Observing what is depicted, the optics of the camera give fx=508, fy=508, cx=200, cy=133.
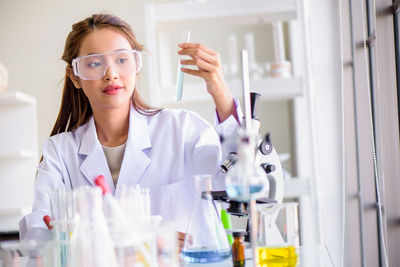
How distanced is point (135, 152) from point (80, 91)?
37cm

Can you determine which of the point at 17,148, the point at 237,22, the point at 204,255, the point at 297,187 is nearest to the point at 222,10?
the point at 237,22

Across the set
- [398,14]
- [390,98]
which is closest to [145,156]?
[390,98]

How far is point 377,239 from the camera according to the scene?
2480 mm

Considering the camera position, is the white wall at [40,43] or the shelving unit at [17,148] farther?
the white wall at [40,43]

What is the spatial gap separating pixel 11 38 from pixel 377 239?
310cm

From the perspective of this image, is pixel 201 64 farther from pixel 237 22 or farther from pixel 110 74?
pixel 237 22

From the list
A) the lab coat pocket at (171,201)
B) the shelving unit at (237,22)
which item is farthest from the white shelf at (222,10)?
the lab coat pocket at (171,201)

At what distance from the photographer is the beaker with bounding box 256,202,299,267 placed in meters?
0.94

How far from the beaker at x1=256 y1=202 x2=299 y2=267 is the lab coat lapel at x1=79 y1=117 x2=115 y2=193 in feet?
2.77

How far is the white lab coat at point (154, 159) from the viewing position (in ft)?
5.46

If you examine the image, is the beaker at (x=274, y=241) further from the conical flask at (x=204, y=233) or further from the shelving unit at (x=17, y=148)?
the shelving unit at (x=17, y=148)

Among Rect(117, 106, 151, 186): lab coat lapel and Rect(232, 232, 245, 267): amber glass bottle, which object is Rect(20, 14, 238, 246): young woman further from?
Rect(232, 232, 245, 267): amber glass bottle

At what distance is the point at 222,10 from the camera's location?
9.63 feet

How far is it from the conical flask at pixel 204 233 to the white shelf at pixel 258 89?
6.22 ft
